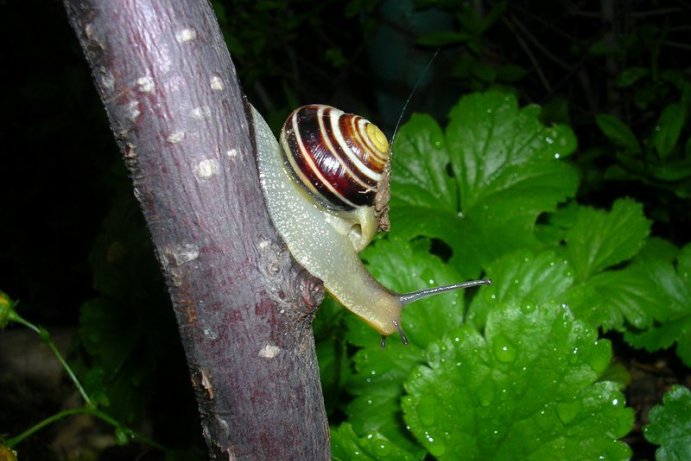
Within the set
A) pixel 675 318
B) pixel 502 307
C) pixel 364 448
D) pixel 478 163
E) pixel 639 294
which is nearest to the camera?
pixel 364 448

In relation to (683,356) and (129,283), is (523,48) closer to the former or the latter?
(683,356)

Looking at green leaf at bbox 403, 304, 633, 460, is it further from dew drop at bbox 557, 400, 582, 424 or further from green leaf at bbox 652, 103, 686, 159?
green leaf at bbox 652, 103, 686, 159

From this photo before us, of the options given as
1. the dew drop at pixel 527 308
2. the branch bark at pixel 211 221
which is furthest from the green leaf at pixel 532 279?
the branch bark at pixel 211 221

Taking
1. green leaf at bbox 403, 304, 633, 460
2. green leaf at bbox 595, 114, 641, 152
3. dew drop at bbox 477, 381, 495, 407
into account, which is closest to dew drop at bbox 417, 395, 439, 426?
green leaf at bbox 403, 304, 633, 460

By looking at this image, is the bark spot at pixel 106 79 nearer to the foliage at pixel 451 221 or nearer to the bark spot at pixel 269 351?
the bark spot at pixel 269 351

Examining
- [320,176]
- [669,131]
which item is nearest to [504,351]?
[320,176]

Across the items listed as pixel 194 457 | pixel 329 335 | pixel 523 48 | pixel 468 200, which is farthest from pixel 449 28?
pixel 194 457

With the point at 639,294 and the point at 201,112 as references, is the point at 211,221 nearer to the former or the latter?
the point at 201,112
